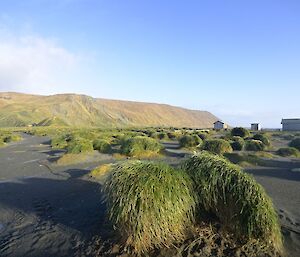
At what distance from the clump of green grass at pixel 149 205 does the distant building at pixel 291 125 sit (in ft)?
308

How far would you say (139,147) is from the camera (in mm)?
27625

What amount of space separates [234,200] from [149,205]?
6.80 feet

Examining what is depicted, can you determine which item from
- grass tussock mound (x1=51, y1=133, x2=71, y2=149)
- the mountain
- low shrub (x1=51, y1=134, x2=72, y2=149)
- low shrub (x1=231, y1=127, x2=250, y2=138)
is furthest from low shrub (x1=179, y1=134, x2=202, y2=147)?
the mountain

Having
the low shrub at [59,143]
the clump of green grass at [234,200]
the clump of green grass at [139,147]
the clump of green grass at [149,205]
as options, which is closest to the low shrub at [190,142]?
the clump of green grass at [139,147]

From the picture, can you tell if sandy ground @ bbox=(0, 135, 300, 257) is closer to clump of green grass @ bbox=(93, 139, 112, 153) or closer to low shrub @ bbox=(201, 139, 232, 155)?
low shrub @ bbox=(201, 139, 232, 155)

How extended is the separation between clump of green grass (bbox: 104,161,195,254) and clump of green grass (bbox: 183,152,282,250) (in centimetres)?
42

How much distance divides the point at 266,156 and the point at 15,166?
1916 centimetres

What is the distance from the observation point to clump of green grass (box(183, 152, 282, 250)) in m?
7.88

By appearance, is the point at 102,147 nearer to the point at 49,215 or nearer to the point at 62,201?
the point at 62,201

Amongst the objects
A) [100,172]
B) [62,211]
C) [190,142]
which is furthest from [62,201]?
[190,142]

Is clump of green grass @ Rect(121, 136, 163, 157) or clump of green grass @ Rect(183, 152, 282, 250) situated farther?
clump of green grass @ Rect(121, 136, 163, 157)

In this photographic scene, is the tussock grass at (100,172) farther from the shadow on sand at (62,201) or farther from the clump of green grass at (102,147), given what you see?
the clump of green grass at (102,147)

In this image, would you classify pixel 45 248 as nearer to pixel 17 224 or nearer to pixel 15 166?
pixel 17 224

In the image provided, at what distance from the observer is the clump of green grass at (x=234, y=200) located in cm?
788
